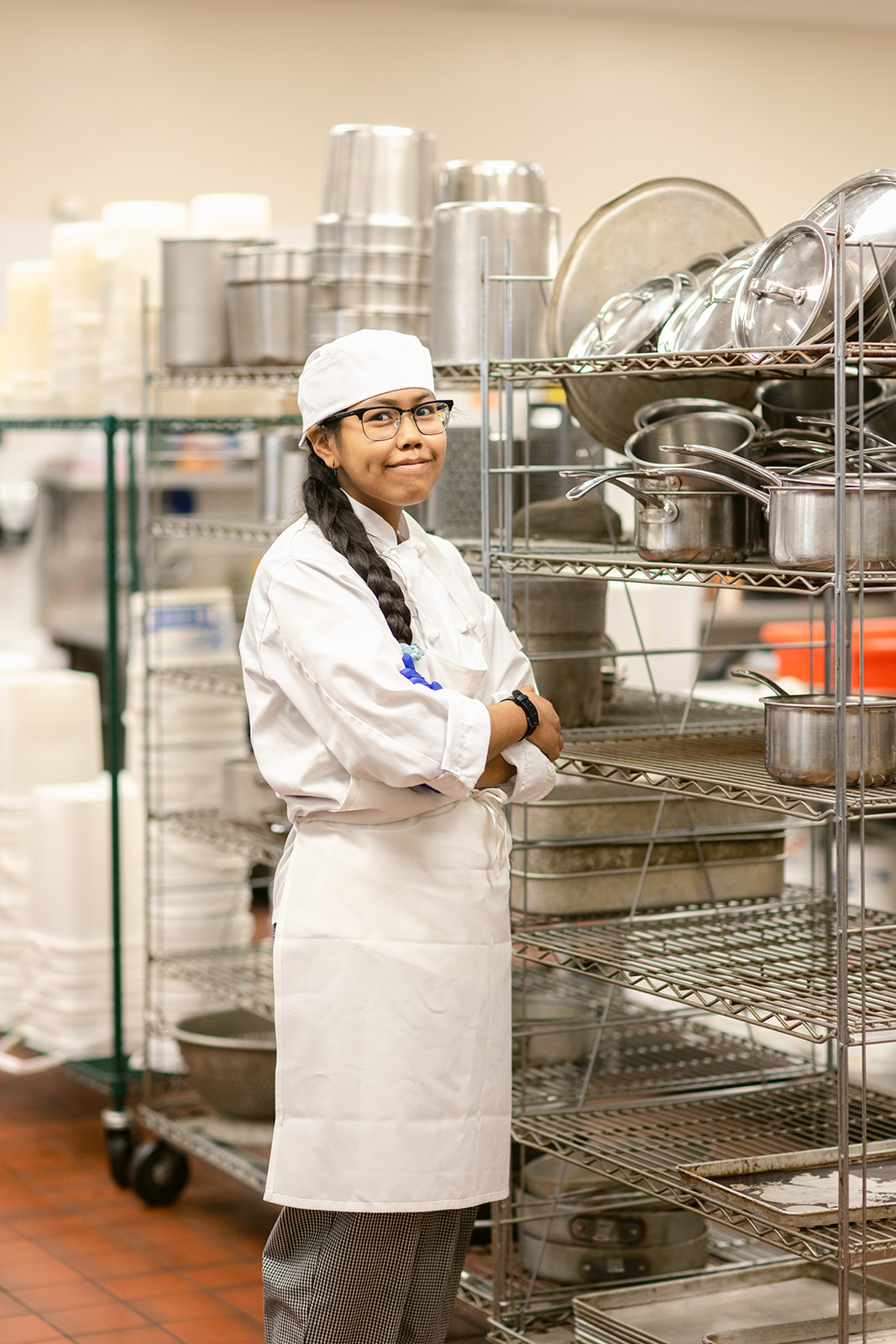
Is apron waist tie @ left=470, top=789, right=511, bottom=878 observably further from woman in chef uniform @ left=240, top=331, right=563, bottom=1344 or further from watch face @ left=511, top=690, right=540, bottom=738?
watch face @ left=511, top=690, right=540, bottom=738

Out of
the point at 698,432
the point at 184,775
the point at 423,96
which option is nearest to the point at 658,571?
the point at 698,432

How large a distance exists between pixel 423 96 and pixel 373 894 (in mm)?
4090

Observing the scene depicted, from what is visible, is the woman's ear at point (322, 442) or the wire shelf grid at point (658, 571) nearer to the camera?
the wire shelf grid at point (658, 571)

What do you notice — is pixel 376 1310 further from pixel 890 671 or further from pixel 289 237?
pixel 289 237

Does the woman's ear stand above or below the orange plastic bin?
above

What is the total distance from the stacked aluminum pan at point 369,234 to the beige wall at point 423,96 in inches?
99.8

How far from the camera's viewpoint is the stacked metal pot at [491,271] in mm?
3244

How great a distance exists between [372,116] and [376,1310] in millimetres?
4289

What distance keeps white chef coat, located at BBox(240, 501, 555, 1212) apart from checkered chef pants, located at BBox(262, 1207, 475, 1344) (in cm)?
8

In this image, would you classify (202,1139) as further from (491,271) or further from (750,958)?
(491,271)

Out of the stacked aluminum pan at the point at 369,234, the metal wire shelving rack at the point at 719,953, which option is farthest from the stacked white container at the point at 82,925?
the stacked aluminum pan at the point at 369,234

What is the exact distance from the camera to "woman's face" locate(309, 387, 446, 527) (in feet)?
8.42

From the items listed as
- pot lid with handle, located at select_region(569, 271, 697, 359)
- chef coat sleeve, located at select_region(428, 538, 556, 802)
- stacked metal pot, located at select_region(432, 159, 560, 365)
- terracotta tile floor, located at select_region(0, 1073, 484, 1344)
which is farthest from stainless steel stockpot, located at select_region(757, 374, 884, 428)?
terracotta tile floor, located at select_region(0, 1073, 484, 1344)

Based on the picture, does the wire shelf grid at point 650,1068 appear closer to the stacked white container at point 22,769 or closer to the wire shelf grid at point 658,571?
the wire shelf grid at point 658,571
